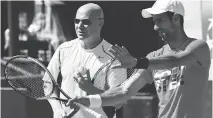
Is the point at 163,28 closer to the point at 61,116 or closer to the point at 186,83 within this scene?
the point at 186,83

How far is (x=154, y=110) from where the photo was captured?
7629 mm

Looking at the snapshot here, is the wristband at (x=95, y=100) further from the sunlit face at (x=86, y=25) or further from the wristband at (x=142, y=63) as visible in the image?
the sunlit face at (x=86, y=25)

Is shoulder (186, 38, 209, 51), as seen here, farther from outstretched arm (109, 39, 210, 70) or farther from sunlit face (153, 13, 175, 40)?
sunlit face (153, 13, 175, 40)

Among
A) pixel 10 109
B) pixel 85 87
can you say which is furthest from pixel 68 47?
pixel 10 109

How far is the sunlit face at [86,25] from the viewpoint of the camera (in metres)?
5.46

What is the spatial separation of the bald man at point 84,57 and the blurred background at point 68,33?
1.22 metres

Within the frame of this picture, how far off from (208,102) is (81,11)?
2.20 meters

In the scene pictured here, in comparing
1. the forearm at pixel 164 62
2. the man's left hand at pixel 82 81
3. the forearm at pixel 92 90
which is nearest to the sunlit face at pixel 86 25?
the forearm at pixel 92 90

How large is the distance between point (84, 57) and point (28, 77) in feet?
1.73

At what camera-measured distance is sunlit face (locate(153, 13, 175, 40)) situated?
4.15m

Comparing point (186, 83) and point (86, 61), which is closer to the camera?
point (186, 83)

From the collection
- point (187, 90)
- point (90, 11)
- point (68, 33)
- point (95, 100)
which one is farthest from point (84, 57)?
point (68, 33)

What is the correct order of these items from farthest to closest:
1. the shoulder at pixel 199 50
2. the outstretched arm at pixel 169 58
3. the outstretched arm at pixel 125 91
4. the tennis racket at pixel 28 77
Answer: the tennis racket at pixel 28 77
the outstretched arm at pixel 125 91
the shoulder at pixel 199 50
the outstretched arm at pixel 169 58

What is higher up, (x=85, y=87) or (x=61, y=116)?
(x=85, y=87)
